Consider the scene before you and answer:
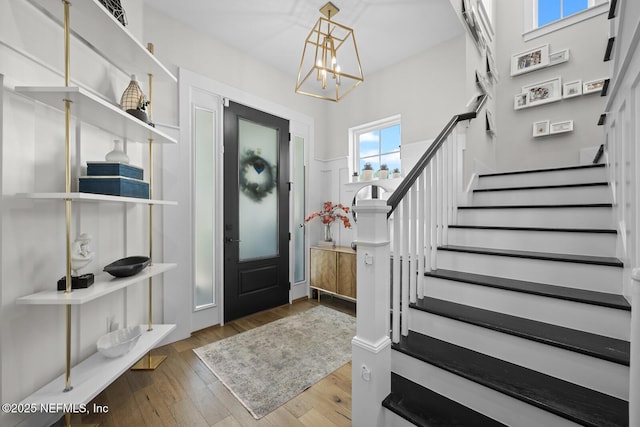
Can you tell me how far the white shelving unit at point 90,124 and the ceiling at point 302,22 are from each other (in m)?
0.97

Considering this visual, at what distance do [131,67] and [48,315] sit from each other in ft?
5.62

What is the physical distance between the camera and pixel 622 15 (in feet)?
4.45

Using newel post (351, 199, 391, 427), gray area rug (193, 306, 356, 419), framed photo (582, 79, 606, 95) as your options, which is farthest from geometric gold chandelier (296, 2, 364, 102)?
framed photo (582, 79, 606, 95)

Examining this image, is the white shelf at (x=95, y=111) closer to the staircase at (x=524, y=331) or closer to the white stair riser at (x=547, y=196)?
the staircase at (x=524, y=331)

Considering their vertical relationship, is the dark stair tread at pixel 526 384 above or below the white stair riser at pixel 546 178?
below

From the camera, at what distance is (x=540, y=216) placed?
75.2 inches

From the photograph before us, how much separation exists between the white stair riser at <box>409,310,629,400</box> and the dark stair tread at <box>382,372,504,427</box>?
0.30 meters

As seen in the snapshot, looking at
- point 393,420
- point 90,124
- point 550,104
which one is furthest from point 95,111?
point 550,104

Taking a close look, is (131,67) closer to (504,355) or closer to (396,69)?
(396,69)

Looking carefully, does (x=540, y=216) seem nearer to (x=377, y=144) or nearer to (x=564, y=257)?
(x=564, y=257)

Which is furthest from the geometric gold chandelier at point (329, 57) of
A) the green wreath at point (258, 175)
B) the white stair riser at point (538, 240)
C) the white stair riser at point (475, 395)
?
the white stair riser at point (475, 395)

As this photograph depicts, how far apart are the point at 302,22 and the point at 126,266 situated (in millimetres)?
2631

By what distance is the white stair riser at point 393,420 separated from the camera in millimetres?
1235

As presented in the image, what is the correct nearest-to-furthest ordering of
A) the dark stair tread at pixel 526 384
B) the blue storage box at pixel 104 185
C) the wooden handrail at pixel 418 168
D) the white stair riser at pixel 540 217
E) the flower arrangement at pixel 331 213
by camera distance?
the dark stair tread at pixel 526 384 < the wooden handrail at pixel 418 168 < the blue storage box at pixel 104 185 < the white stair riser at pixel 540 217 < the flower arrangement at pixel 331 213
